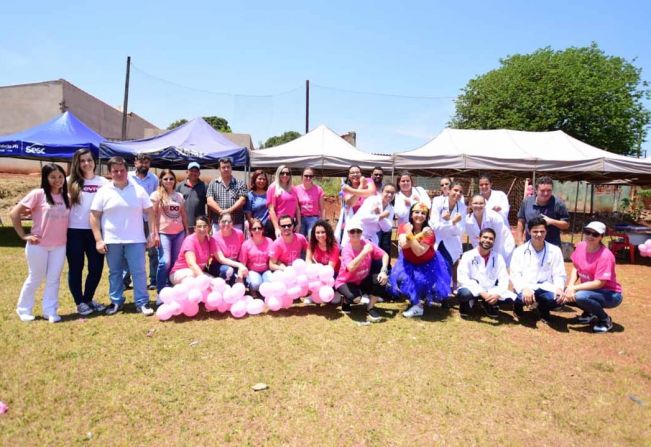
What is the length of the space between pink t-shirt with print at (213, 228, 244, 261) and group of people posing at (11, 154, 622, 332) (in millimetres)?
12

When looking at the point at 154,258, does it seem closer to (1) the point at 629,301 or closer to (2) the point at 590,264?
(2) the point at 590,264

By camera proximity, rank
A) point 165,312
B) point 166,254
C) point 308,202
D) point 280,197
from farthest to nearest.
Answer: point 308,202, point 280,197, point 166,254, point 165,312

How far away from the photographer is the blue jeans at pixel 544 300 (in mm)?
4156

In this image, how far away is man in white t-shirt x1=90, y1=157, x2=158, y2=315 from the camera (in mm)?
3924

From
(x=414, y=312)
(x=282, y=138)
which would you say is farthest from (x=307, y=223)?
(x=282, y=138)

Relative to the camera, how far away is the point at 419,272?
4.39 m

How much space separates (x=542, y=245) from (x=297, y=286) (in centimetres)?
276

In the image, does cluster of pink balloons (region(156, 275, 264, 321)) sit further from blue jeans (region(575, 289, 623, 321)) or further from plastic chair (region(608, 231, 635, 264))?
plastic chair (region(608, 231, 635, 264))

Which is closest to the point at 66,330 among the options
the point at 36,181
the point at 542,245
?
the point at 542,245

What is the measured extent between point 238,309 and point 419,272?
2.05 m

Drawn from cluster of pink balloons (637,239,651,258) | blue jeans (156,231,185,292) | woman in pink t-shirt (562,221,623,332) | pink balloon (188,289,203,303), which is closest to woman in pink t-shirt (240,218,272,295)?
pink balloon (188,289,203,303)

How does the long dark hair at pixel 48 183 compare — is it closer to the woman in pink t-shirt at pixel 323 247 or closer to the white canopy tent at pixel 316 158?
the woman in pink t-shirt at pixel 323 247

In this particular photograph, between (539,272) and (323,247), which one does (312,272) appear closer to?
(323,247)

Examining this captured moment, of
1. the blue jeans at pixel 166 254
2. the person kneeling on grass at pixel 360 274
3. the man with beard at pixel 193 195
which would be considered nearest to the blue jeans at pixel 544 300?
the person kneeling on grass at pixel 360 274
